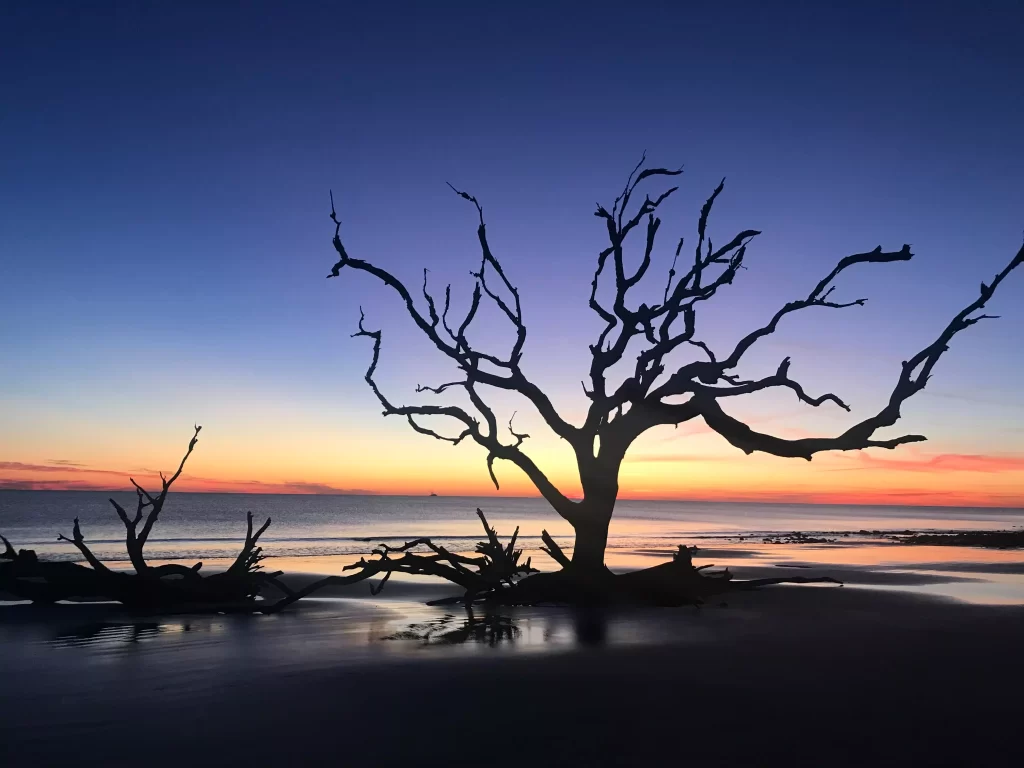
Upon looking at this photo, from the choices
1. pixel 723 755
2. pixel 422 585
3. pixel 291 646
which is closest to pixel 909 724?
pixel 723 755

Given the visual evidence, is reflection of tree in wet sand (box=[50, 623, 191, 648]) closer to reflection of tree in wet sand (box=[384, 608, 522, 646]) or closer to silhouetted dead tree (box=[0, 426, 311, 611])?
silhouetted dead tree (box=[0, 426, 311, 611])

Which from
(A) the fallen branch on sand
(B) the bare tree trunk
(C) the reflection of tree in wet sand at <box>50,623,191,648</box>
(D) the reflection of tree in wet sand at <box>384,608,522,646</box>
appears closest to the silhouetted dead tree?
(A) the fallen branch on sand

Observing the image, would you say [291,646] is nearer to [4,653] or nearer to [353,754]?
[4,653]

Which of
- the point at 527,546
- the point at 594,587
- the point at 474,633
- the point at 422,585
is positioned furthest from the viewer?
the point at 527,546

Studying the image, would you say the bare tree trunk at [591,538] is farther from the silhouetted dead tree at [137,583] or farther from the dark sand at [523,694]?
the silhouetted dead tree at [137,583]

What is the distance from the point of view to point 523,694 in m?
6.39

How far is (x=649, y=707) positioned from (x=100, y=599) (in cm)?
1139

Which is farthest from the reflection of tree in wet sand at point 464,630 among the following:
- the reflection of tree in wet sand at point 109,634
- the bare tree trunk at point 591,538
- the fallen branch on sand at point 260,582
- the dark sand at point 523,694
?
the reflection of tree in wet sand at point 109,634

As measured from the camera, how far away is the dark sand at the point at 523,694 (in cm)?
494

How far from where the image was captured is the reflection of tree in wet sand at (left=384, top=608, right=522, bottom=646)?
9055mm

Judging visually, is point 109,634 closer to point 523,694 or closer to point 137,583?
point 137,583

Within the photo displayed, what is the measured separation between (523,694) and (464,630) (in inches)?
142

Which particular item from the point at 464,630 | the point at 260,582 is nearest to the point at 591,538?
the point at 464,630

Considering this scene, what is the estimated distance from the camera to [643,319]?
13484 mm
